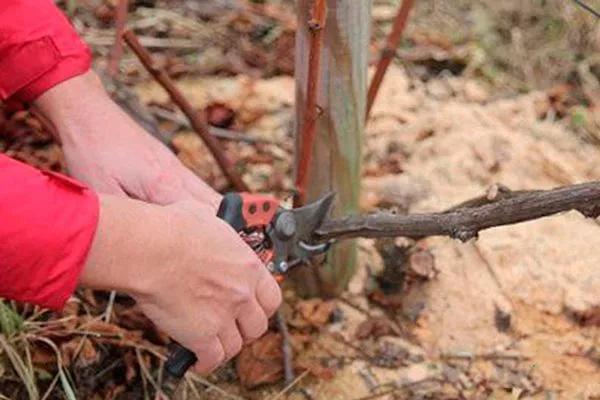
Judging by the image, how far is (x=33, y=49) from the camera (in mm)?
1434

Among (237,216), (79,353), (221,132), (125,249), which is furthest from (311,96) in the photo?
(221,132)

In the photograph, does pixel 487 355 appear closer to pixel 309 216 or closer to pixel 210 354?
pixel 309 216

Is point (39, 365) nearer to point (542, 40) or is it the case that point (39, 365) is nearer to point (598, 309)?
point (598, 309)

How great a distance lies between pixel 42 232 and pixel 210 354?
0.27 meters

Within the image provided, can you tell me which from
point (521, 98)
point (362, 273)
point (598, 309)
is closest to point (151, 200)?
point (362, 273)

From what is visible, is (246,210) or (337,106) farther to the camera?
(337,106)

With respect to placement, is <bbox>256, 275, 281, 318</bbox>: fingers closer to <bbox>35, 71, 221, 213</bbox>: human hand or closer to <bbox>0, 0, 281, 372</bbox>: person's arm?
<bbox>0, 0, 281, 372</bbox>: person's arm

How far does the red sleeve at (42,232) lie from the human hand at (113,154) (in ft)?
0.99

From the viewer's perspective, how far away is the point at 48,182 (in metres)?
1.07

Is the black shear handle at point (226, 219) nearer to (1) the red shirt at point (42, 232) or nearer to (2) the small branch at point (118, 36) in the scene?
(1) the red shirt at point (42, 232)

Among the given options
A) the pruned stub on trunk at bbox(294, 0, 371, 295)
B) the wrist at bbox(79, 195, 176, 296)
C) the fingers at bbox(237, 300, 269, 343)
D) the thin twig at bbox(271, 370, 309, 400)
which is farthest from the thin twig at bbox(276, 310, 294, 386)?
the wrist at bbox(79, 195, 176, 296)

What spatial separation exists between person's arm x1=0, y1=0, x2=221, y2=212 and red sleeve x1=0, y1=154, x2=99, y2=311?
0.30 metres

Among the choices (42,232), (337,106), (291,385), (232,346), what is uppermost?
(42,232)

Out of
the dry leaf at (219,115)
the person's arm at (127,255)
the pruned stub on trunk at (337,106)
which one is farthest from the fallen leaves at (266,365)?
the dry leaf at (219,115)
